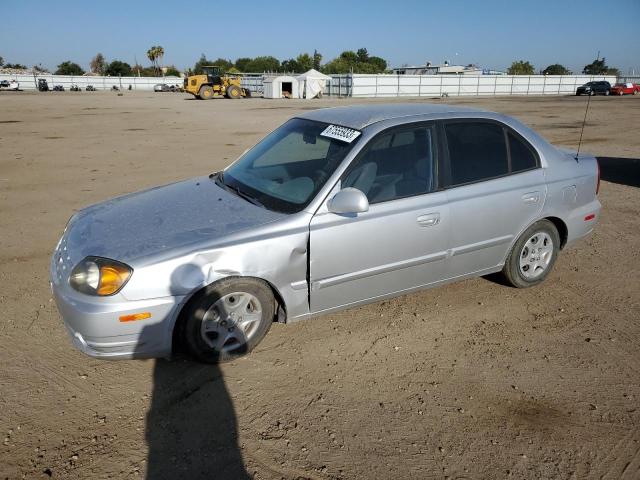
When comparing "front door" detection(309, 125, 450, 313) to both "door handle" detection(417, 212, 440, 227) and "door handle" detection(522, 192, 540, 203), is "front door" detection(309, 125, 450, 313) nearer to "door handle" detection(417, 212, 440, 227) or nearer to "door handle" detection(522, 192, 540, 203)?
"door handle" detection(417, 212, 440, 227)

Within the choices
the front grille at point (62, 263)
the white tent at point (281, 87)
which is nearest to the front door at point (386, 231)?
the front grille at point (62, 263)

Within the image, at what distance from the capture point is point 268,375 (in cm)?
317

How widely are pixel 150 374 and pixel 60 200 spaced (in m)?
5.25

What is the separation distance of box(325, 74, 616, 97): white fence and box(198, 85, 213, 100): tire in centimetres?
1422

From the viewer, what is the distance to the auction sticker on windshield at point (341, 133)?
3.57 m

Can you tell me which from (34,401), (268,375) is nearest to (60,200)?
(34,401)

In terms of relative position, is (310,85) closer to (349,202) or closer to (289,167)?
(289,167)

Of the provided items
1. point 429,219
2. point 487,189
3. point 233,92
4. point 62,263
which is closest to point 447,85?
point 233,92

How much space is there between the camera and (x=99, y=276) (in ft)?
9.31

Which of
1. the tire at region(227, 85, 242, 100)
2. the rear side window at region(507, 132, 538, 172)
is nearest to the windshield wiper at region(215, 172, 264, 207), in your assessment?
the rear side window at region(507, 132, 538, 172)

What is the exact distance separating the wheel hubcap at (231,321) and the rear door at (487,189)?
5.29 ft

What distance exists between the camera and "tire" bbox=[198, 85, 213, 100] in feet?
132

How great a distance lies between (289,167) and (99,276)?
1.69 m

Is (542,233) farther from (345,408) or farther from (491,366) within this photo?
Answer: (345,408)
